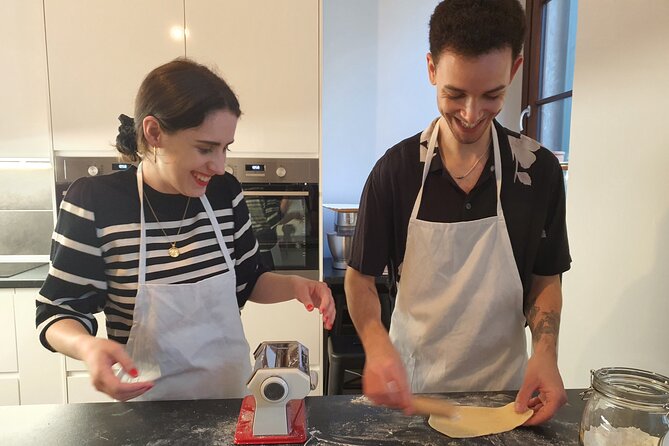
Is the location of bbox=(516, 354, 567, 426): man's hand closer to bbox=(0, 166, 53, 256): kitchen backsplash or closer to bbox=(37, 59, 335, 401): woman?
bbox=(37, 59, 335, 401): woman

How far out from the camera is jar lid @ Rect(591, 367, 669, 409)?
641mm

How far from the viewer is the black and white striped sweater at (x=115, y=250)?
35.9 inches

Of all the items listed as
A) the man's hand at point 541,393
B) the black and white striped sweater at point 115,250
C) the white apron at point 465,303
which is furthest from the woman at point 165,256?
the man's hand at point 541,393

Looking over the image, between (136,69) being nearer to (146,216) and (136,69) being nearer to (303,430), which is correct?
(146,216)

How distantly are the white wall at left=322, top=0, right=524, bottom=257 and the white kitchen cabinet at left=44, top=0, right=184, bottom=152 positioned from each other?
2.93ft

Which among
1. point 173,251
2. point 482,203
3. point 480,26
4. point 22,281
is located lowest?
point 22,281

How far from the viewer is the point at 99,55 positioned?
80.0 inches

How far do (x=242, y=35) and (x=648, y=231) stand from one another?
5.59 feet

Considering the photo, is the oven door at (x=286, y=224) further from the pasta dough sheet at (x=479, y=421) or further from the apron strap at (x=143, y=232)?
the pasta dough sheet at (x=479, y=421)

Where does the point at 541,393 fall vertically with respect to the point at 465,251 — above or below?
below

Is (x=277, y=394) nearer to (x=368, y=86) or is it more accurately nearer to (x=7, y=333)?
(x=7, y=333)

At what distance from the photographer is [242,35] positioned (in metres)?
2.06

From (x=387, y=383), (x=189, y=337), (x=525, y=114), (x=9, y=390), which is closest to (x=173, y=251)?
(x=189, y=337)

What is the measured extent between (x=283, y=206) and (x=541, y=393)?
1.50 metres
